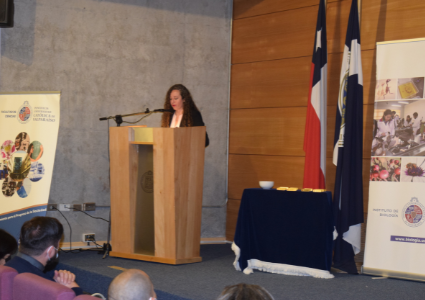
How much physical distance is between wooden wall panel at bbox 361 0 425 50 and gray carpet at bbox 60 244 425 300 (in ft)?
7.26

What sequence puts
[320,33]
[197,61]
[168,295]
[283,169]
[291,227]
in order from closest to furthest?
1. [168,295]
2. [291,227]
3. [320,33]
4. [283,169]
5. [197,61]

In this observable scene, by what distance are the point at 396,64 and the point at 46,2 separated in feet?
11.4

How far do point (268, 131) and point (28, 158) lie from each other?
8.54 feet

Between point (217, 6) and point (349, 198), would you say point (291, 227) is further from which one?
point (217, 6)

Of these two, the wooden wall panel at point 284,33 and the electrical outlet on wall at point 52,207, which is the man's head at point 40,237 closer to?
the electrical outlet on wall at point 52,207

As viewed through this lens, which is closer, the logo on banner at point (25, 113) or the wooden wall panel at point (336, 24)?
the logo on banner at point (25, 113)

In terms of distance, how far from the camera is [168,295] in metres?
3.14

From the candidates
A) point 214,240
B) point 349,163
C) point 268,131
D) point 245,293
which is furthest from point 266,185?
point 245,293

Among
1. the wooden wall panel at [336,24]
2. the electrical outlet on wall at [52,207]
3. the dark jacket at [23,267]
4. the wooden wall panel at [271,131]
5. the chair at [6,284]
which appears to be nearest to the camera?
the chair at [6,284]

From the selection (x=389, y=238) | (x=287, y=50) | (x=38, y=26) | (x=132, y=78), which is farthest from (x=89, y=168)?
(x=389, y=238)

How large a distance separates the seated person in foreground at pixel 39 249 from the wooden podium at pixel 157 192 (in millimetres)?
1697

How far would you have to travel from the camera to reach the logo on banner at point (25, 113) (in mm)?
3943

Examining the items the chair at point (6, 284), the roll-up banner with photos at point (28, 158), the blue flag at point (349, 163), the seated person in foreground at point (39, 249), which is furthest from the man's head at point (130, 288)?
the blue flag at point (349, 163)

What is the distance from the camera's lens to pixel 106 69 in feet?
16.8
